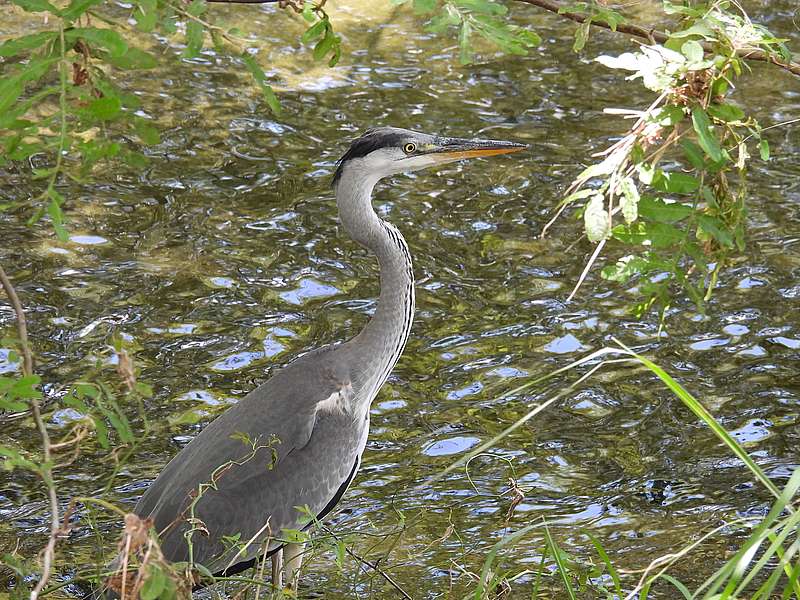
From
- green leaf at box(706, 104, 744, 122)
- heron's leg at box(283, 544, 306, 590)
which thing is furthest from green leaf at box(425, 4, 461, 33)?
heron's leg at box(283, 544, 306, 590)

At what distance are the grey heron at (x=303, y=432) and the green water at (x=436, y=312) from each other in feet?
0.82

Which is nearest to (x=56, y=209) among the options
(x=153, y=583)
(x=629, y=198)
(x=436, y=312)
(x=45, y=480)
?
(x=45, y=480)

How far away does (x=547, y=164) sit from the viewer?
750 centimetres

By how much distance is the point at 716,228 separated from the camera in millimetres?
2842

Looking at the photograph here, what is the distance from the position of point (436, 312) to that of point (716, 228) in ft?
11.1

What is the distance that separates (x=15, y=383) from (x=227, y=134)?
534 centimetres

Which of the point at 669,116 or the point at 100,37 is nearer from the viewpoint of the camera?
the point at 100,37

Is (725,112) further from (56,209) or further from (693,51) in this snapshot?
(56,209)

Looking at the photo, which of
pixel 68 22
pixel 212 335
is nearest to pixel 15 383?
pixel 68 22

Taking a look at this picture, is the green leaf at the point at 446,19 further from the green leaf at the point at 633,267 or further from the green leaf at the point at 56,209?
the green leaf at the point at 56,209

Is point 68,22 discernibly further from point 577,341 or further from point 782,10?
point 782,10

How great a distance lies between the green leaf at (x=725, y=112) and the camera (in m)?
2.64

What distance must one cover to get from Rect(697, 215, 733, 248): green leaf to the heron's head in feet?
4.87

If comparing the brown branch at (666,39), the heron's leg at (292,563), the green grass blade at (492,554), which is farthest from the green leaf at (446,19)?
the heron's leg at (292,563)
